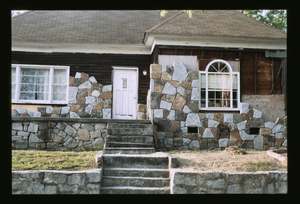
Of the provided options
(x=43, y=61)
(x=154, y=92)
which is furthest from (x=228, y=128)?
(x=43, y=61)

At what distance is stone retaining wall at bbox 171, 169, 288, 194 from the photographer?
590cm

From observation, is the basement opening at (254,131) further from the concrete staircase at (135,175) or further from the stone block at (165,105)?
the concrete staircase at (135,175)

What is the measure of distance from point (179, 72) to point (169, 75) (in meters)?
0.36

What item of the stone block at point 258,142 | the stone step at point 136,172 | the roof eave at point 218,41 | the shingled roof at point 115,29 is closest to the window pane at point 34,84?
the shingled roof at point 115,29

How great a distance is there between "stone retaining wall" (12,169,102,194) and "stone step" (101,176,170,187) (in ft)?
1.54

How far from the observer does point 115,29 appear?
13453 millimetres

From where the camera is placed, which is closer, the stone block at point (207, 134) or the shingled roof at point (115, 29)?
the stone block at point (207, 134)

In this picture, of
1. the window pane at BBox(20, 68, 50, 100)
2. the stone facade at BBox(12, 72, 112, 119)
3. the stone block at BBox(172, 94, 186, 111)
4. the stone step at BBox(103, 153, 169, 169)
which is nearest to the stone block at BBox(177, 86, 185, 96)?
the stone block at BBox(172, 94, 186, 111)

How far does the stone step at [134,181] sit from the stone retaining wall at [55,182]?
1.54ft

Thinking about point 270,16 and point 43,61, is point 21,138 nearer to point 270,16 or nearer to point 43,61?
point 43,61

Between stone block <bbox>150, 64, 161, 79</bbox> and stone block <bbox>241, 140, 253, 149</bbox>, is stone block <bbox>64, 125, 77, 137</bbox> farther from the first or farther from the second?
stone block <bbox>241, 140, 253, 149</bbox>

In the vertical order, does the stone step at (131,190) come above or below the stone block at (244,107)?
below

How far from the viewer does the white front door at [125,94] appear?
39.7 ft
